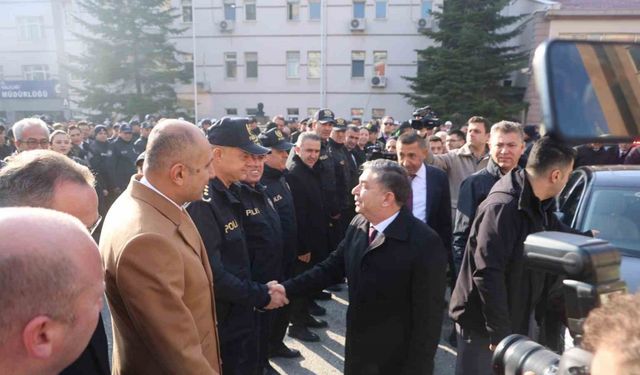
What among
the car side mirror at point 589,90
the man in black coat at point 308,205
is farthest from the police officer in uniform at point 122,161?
the car side mirror at point 589,90

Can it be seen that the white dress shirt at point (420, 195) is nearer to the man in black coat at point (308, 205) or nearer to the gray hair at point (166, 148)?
the man in black coat at point (308, 205)

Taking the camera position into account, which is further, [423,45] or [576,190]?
[423,45]

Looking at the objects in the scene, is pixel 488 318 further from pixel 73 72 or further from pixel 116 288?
pixel 73 72

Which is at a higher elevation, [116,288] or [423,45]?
[423,45]

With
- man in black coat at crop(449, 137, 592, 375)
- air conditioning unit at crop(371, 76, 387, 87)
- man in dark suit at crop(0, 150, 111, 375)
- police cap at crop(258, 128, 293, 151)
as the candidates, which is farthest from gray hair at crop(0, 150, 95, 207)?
air conditioning unit at crop(371, 76, 387, 87)

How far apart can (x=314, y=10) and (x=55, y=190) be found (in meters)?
29.1

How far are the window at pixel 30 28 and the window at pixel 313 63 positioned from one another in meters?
18.2

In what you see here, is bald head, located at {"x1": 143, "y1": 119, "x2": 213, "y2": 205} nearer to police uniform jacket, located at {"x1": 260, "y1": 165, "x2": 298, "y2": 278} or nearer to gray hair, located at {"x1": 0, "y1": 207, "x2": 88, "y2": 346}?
gray hair, located at {"x1": 0, "y1": 207, "x2": 88, "y2": 346}

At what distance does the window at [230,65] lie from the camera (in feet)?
97.2

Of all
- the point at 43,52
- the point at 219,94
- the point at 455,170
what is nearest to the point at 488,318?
the point at 455,170

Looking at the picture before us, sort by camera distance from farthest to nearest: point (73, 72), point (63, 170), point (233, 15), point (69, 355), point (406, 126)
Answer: point (233, 15)
point (73, 72)
point (406, 126)
point (63, 170)
point (69, 355)

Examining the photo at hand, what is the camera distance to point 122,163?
370 inches

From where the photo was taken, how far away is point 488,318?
2.72 meters

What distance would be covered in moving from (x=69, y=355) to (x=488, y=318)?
2250 mm
